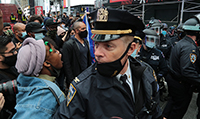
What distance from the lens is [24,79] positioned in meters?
1.54

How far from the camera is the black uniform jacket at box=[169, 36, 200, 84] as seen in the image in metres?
2.95

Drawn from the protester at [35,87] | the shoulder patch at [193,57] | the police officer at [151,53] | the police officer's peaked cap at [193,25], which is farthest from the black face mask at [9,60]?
the police officer's peaked cap at [193,25]

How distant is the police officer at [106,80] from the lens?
129cm

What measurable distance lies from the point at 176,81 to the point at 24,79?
3.09m

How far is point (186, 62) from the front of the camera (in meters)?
2.98

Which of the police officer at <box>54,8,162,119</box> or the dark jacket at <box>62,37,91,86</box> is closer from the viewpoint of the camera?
the police officer at <box>54,8,162,119</box>

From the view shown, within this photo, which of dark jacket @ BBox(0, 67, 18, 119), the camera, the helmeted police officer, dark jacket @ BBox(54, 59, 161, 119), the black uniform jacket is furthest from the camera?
the helmeted police officer

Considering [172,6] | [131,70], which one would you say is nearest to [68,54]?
[131,70]

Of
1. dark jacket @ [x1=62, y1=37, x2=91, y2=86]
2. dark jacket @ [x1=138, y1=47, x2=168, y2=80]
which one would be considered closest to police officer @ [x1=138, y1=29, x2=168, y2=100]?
dark jacket @ [x1=138, y1=47, x2=168, y2=80]

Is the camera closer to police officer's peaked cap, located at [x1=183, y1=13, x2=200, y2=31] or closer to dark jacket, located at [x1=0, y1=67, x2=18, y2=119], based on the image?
dark jacket, located at [x1=0, y1=67, x2=18, y2=119]

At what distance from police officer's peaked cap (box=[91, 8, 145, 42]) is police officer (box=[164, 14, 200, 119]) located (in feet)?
7.17

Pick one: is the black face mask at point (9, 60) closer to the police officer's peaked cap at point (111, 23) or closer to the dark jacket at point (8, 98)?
the dark jacket at point (8, 98)

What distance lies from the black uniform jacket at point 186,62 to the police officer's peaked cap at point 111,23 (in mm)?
2164

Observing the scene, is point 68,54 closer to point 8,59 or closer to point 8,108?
point 8,59
